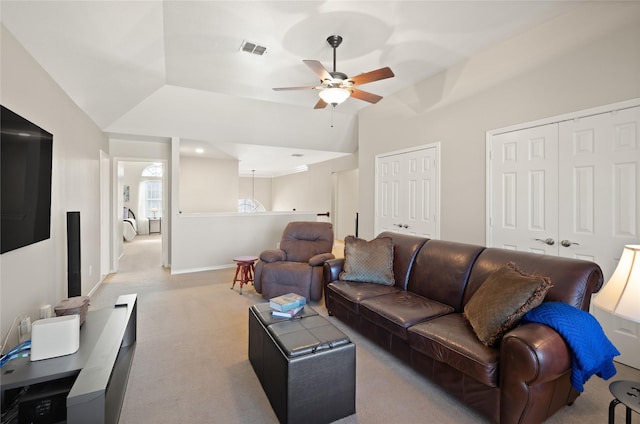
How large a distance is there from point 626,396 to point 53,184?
4.18 metres

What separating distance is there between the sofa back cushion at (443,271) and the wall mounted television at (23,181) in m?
3.04

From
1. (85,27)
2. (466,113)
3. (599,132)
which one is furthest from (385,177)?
(85,27)

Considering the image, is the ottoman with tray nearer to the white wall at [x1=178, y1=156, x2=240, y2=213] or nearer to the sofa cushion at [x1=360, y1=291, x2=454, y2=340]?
the sofa cushion at [x1=360, y1=291, x2=454, y2=340]

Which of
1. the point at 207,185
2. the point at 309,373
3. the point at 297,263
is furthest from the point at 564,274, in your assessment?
the point at 207,185

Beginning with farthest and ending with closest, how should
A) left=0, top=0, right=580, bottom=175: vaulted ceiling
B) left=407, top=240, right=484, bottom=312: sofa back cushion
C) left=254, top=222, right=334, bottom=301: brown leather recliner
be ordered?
left=254, top=222, right=334, bottom=301: brown leather recliner → left=407, top=240, right=484, bottom=312: sofa back cushion → left=0, top=0, right=580, bottom=175: vaulted ceiling

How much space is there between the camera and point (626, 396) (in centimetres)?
132

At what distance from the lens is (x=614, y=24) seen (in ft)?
7.77

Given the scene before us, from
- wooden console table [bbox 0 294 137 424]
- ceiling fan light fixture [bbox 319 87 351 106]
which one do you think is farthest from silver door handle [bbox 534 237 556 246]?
wooden console table [bbox 0 294 137 424]

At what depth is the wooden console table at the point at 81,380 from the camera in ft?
4.28

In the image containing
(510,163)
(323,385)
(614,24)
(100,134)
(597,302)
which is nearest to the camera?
(597,302)

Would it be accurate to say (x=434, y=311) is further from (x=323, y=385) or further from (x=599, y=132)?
(x=599, y=132)

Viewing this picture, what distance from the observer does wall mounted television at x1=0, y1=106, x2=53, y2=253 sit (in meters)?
1.72

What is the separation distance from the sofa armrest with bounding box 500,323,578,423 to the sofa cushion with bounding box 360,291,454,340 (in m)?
0.66

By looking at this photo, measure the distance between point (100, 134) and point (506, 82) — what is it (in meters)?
5.56
